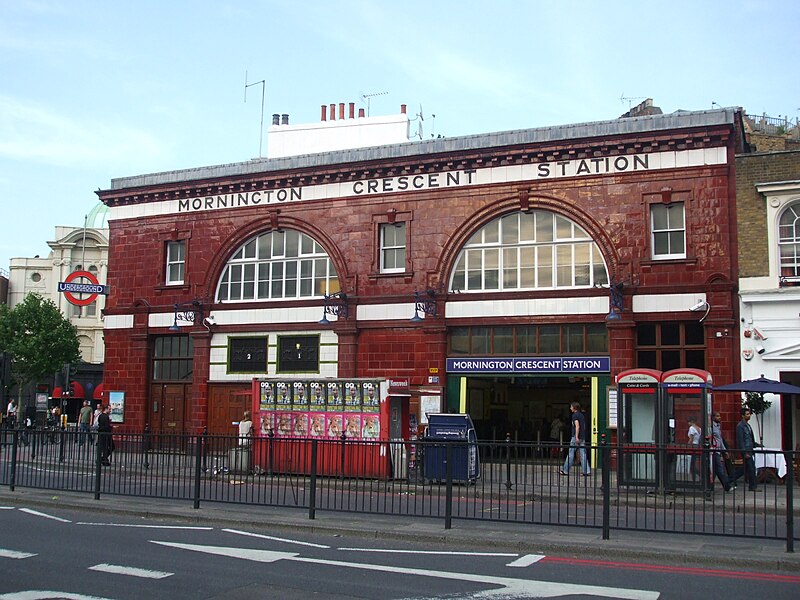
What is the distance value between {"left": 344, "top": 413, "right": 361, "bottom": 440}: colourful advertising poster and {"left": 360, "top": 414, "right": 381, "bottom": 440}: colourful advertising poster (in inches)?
4.9

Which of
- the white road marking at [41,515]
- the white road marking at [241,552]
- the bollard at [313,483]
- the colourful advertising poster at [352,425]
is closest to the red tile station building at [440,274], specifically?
the colourful advertising poster at [352,425]

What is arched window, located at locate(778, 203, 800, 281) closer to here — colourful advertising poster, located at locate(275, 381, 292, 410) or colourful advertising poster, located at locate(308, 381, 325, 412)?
colourful advertising poster, located at locate(308, 381, 325, 412)

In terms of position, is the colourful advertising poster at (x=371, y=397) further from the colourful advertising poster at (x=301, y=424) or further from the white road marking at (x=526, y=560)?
the white road marking at (x=526, y=560)

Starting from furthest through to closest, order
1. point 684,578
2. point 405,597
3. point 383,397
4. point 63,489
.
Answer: point 383,397 → point 63,489 → point 684,578 → point 405,597

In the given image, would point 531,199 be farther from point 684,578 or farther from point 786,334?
point 684,578

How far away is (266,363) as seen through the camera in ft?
93.8

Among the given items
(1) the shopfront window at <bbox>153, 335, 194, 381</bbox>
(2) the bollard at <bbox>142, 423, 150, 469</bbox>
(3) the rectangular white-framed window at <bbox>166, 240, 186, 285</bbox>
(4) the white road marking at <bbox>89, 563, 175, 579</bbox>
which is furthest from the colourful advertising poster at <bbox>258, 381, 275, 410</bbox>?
(4) the white road marking at <bbox>89, 563, 175, 579</bbox>

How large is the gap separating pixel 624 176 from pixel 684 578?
16124 mm

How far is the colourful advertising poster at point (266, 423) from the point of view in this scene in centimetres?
2311

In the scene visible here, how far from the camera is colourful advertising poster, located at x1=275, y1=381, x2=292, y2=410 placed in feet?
75.3

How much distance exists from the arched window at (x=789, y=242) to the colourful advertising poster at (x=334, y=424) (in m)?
11.7

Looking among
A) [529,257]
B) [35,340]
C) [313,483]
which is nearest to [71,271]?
[35,340]

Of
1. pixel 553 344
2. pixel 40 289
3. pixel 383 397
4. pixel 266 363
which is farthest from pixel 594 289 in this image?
pixel 40 289

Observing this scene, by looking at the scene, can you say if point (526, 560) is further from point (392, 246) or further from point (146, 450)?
point (392, 246)
